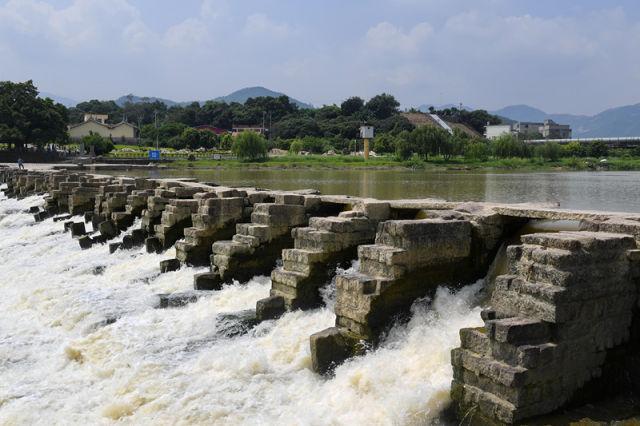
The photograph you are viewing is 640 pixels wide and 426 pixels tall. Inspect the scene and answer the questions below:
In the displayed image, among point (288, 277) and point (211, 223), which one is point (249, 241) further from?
point (288, 277)

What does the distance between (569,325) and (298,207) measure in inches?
332

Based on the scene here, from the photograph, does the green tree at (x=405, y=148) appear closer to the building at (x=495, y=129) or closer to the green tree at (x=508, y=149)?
the green tree at (x=508, y=149)

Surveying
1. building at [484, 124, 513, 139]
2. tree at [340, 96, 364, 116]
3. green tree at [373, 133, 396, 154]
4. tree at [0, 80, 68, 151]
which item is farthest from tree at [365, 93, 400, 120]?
tree at [0, 80, 68, 151]

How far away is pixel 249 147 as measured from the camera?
8944 centimetres

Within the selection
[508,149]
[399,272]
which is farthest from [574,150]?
[399,272]

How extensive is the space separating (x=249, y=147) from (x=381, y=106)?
259ft

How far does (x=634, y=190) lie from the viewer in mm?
35875

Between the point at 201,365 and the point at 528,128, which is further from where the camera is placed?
the point at 528,128

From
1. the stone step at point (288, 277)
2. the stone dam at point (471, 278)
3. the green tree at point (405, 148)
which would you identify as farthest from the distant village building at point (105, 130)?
the stone step at point (288, 277)

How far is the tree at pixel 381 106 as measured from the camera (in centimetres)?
16085

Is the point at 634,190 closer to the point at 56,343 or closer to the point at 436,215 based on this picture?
the point at 436,215

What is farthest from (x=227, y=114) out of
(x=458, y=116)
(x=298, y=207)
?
(x=298, y=207)

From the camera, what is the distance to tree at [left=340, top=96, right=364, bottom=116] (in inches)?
6294

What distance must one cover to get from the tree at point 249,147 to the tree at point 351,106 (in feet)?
236
